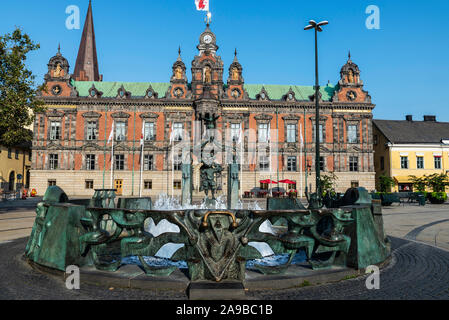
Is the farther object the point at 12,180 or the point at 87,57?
the point at 87,57

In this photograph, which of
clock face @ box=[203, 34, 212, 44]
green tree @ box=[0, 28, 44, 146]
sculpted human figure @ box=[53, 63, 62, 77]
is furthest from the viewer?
clock face @ box=[203, 34, 212, 44]

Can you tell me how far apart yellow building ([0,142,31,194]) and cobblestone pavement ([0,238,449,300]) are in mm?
42716

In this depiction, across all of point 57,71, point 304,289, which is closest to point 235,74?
point 57,71

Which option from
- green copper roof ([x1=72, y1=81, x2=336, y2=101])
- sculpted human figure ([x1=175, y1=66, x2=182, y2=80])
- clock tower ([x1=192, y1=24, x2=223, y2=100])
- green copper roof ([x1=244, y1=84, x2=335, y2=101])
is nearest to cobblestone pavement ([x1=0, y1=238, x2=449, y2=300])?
clock tower ([x1=192, y1=24, x2=223, y2=100])

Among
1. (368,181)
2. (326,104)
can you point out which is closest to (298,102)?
(326,104)

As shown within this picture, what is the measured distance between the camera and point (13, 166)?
4606 centimetres

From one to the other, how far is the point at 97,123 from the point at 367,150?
39.1 metres

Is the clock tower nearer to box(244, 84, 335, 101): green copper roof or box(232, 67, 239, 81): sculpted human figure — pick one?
box(232, 67, 239, 81): sculpted human figure

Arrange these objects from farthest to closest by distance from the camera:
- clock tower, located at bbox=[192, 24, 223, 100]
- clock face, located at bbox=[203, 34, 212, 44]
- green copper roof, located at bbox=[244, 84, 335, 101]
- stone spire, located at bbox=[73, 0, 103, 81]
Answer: stone spire, located at bbox=[73, 0, 103, 81], clock face, located at bbox=[203, 34, 212, 44], green copper roof, located at bbox=[244, 84, 335, 101], clock tower, located at bbox=[192, 24, 223, 100]

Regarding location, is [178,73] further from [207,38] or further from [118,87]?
[118,87]

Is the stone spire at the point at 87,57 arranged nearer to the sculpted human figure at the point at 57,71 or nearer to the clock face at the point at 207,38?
the sculpted human figure at the point at 57,71

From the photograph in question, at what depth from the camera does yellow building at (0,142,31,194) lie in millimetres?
42906

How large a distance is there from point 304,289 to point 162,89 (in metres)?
42.4
